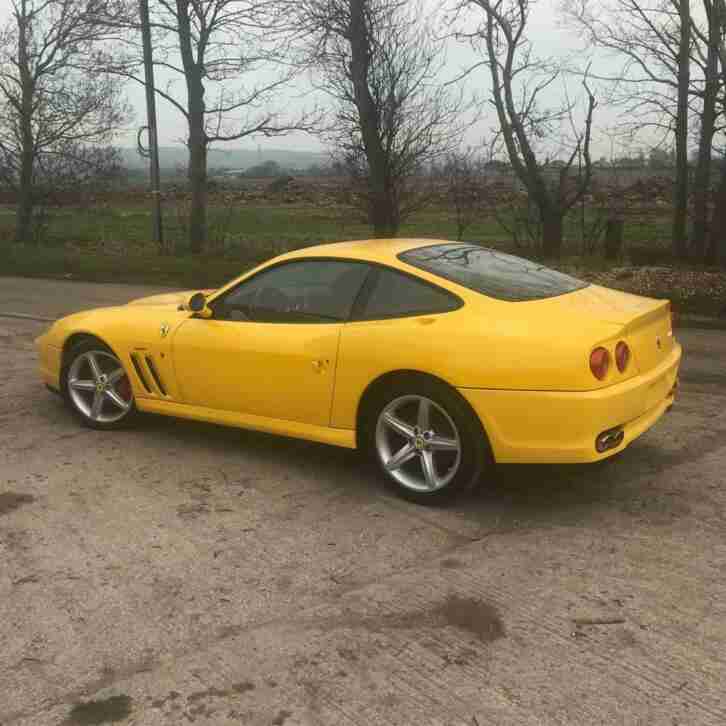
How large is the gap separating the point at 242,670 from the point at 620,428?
2141 millimetres

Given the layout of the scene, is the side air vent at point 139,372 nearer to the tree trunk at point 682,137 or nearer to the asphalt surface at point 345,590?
the asphalt surface at point 345,590

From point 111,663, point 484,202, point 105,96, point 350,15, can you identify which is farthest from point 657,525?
point 105,96

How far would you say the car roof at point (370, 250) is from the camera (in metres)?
4.74

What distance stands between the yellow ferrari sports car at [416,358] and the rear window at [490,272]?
0.02 meters

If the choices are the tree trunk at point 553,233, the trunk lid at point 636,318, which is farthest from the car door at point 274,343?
the tree trunk at point 553,233

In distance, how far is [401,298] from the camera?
4.51m

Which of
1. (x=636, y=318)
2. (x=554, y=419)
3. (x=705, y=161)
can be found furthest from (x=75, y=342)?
(x=705, y=161)

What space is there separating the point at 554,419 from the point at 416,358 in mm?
743

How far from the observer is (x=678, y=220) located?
53.5 ft

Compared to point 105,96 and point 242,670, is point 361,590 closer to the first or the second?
point 242,670

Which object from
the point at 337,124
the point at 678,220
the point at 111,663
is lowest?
the point at 111,663

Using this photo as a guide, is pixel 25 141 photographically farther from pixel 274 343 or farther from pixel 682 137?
pixel 274 343

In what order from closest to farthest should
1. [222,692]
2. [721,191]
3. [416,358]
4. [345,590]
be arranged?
[222,692] → [345,590] → [416,358] → [721,191]

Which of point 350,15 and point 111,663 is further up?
point 350,15
